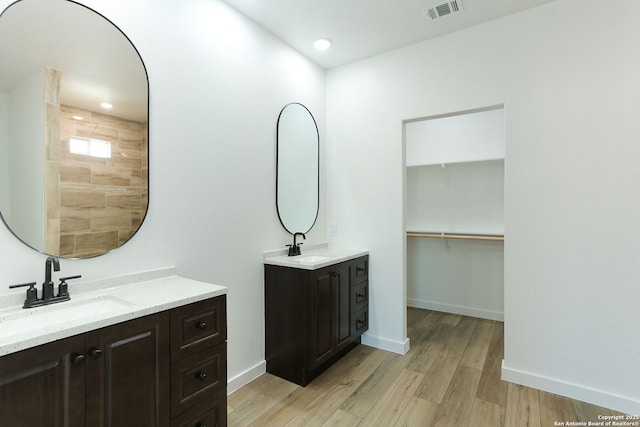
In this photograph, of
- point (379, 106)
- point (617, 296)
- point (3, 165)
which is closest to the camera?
point (3, 165)

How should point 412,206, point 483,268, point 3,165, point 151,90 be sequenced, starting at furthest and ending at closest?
point 412,206 < point 483,268 < point 151,90 < point 3,165

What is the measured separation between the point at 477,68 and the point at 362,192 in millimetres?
1444

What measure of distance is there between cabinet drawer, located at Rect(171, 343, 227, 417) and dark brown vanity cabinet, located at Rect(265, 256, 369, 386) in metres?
0.82

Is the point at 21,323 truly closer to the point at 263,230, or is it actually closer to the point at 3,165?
the point at 3,165

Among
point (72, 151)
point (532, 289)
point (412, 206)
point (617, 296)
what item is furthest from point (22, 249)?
point (412, 206)

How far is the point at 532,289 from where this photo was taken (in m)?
2.38

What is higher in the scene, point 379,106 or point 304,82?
point 304,82

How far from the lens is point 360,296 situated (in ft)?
9.75

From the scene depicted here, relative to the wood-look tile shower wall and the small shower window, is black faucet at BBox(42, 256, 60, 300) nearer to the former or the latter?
the wood-look tile shower wall

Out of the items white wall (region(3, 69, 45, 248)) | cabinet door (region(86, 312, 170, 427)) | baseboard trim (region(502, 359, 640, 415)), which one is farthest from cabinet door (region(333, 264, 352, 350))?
white wall (region(3, 69, 45, 248))

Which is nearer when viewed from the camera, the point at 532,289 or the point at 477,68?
the point at 532,289

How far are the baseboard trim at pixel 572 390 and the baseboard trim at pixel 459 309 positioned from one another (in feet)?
4.47

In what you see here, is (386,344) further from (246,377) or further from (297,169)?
(297,169)

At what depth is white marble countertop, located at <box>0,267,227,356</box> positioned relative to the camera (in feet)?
3.51
